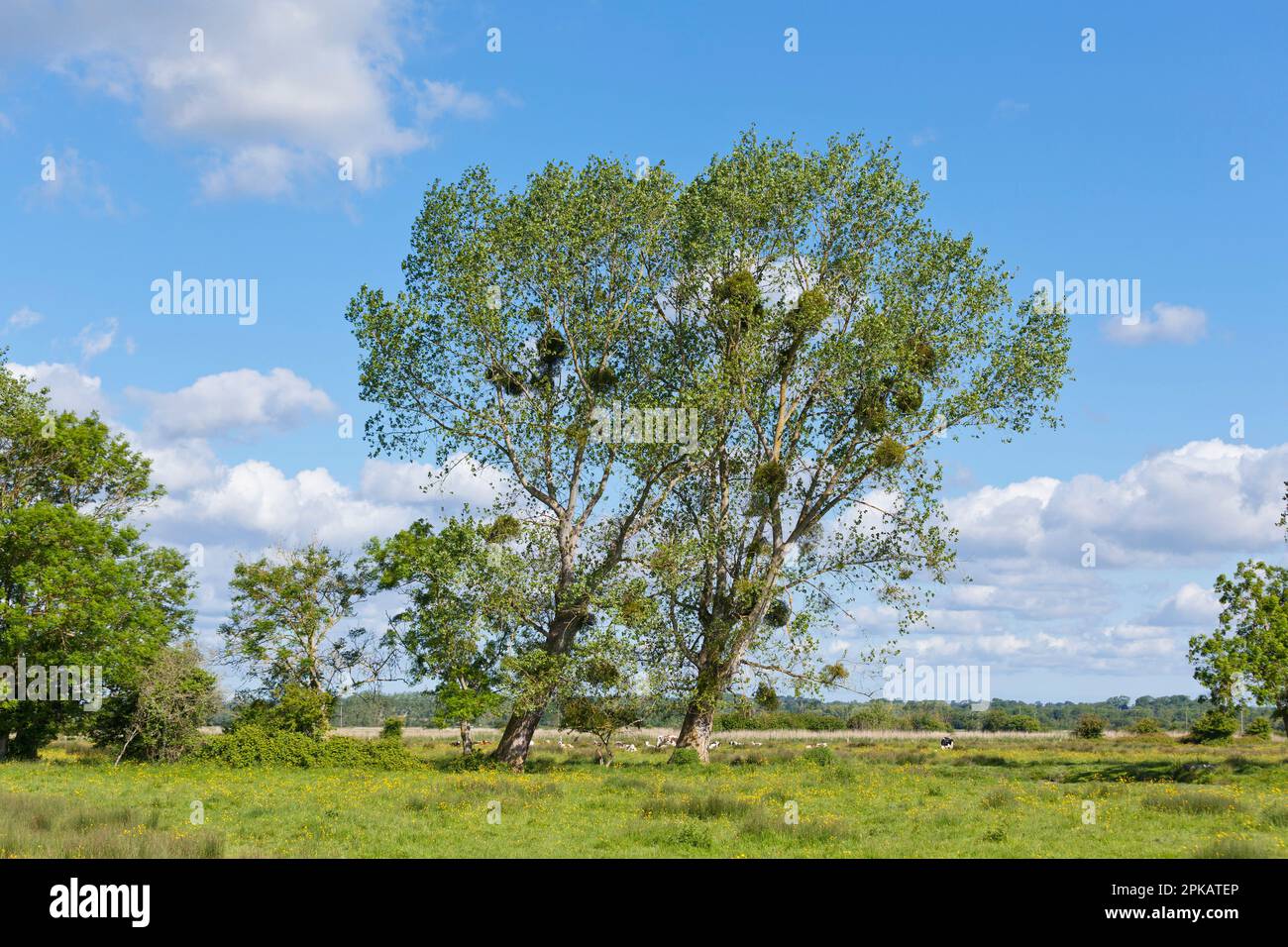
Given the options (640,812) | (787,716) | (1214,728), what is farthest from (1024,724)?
(640,812)

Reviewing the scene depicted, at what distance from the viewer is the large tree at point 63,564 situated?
47844mm

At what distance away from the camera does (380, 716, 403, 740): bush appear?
51972 mm

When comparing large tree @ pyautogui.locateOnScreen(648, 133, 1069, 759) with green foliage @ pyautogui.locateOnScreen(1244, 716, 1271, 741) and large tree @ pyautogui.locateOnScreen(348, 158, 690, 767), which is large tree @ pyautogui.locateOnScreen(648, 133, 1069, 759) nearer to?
large tree @ pyautogui.locateOnScreen(348, 158, 690, 767)

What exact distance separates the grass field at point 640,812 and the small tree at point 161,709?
13.3 ft

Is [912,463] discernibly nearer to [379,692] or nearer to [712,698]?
[712,698]

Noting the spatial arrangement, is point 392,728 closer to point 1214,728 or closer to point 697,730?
point 697,730

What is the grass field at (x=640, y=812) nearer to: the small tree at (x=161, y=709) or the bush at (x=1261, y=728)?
the small tree at (x=161, y=709)

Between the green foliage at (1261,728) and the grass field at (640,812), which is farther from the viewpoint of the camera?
the green foliage at (1261,728)

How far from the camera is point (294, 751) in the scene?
4594 cm

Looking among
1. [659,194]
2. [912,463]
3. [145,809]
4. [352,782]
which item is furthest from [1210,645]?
[145,809]

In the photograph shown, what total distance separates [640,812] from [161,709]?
28.5 metres

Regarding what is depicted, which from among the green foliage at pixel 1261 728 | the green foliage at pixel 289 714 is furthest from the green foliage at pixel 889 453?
the green foliage at pixel 1261 728

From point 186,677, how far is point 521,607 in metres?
16.5

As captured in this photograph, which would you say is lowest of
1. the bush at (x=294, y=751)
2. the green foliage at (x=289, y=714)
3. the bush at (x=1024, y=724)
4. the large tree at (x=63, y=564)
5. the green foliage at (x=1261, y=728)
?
the bush at (x=1024, y=724)
